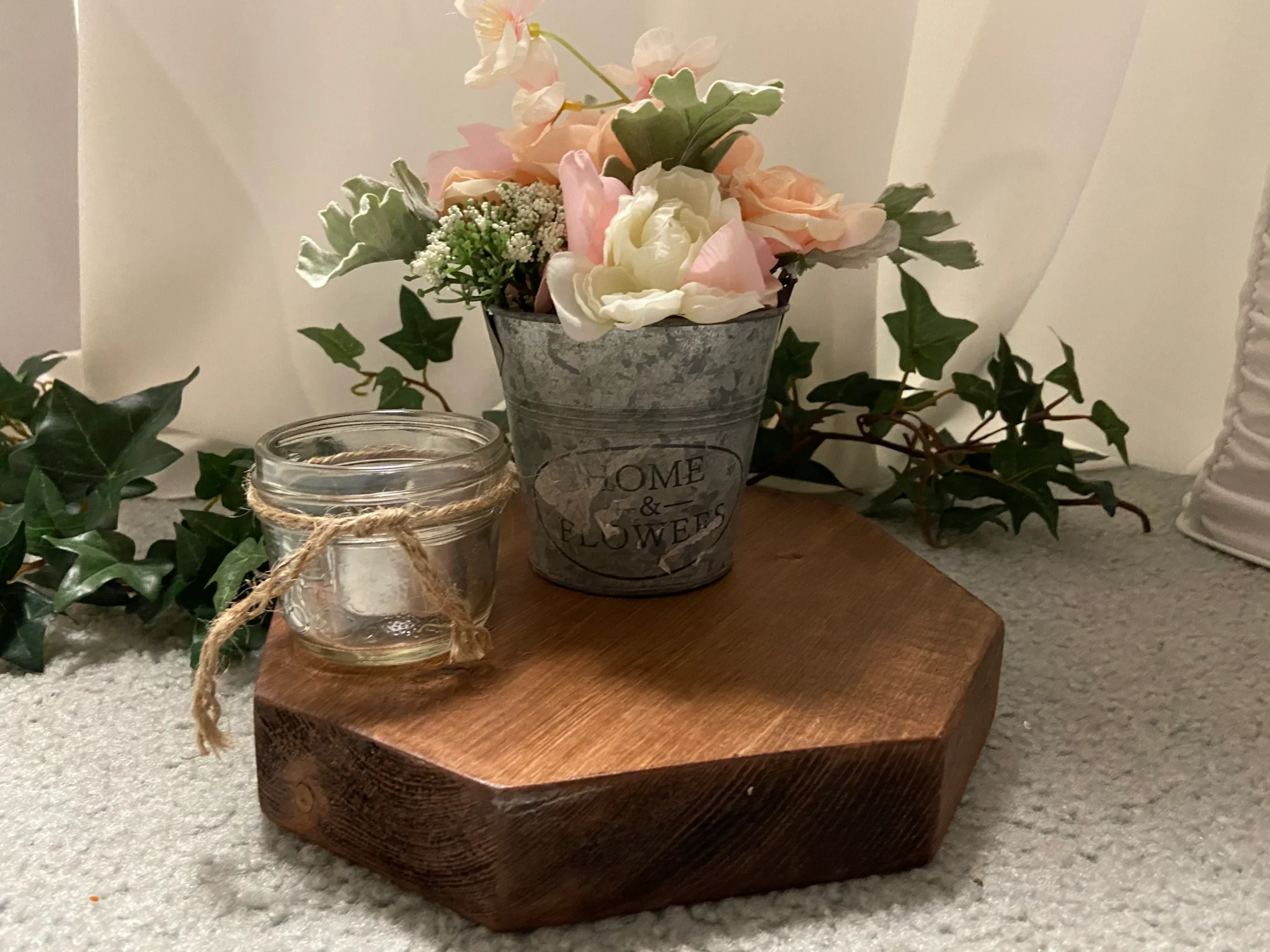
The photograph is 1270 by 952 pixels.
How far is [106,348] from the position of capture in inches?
36.9

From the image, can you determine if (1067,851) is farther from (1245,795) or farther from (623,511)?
(623,511)

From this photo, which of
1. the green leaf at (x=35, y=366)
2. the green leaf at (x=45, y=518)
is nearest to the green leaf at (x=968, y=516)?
the green leaf at (x=45, y=518)

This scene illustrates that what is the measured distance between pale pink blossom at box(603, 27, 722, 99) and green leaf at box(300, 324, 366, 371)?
37 centimetres

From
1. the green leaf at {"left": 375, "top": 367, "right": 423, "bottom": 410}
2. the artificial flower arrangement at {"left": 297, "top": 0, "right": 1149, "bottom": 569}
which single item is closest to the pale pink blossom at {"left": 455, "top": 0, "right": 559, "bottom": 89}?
the artificial flower arrangement at {"left": 297, "top": 0, "right": 1149, "bottom": 569}

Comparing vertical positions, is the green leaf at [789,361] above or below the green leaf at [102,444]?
above

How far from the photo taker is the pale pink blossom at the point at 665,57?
0.58m

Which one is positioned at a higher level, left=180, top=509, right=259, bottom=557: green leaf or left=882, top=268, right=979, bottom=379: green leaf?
left=882, top=268, right=979, bottom=379: green leaf

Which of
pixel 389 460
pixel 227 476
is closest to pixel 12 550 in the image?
pixel 227 476

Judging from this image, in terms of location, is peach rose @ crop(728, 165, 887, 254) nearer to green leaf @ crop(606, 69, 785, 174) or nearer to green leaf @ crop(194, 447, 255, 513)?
green leaf @ crop(606, 69, 785, 174)

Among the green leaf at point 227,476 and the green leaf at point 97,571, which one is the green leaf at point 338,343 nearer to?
the green leaf at point 227,476

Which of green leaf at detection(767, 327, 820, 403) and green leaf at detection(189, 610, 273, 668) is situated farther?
green leaf at detection(767, 327, 820, 403)

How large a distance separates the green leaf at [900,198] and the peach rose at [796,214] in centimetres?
3

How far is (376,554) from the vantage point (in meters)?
0.54

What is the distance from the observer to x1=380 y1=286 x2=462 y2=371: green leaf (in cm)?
85
